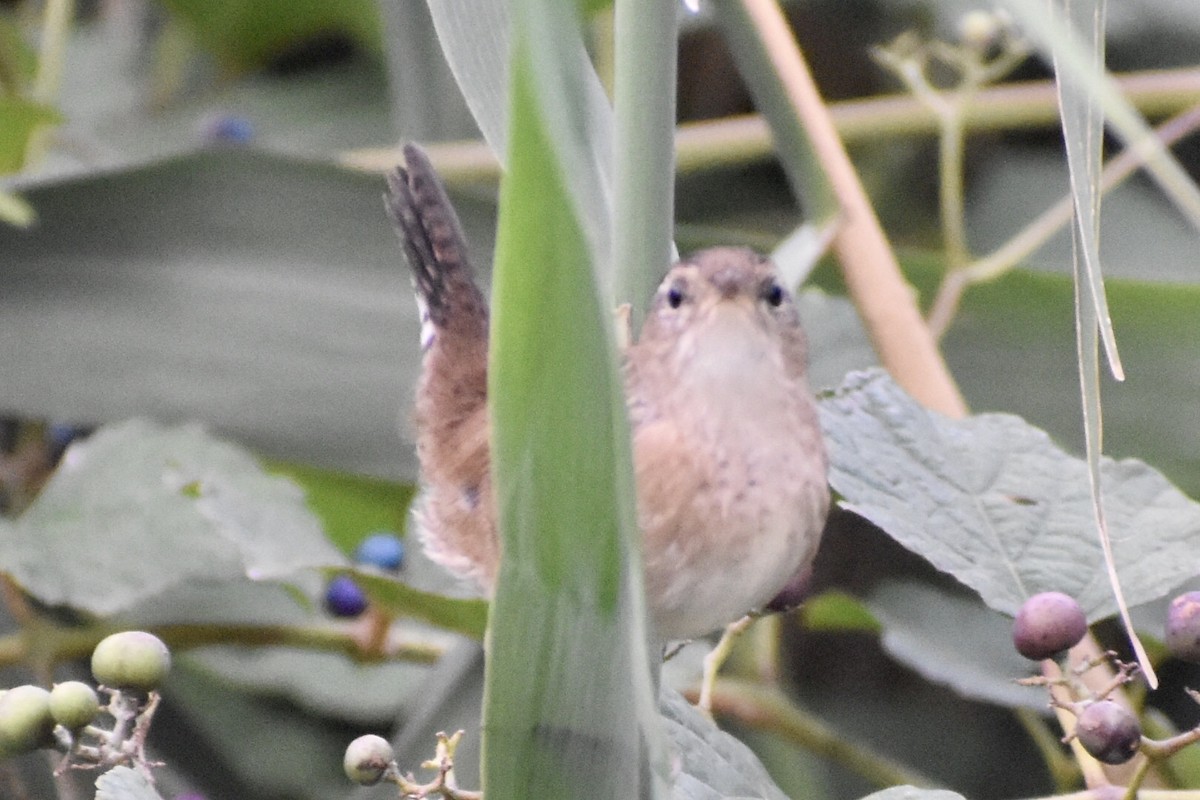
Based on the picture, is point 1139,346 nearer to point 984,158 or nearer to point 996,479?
point 996,479

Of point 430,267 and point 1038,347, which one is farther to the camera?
point 1038,347

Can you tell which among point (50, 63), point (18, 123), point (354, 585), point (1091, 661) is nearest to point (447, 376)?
point (1091, 661)

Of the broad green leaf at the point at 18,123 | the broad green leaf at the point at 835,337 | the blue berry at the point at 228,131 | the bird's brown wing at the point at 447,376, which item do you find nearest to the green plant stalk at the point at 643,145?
the bird's brown wing at the point at 447,376

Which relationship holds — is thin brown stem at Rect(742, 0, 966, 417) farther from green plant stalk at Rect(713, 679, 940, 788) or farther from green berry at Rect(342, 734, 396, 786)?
green berry at Rect(342, 734, 396, 786)

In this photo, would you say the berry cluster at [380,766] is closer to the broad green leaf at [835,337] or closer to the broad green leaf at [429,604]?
the broad green leaf at [429,604]

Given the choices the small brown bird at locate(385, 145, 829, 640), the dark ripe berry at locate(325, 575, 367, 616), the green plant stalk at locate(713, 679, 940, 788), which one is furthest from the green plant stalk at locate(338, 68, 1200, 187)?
the small brown bird at locate(385, 145, 829, 640)

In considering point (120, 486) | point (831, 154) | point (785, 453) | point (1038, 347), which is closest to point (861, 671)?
point (1038, 347)
